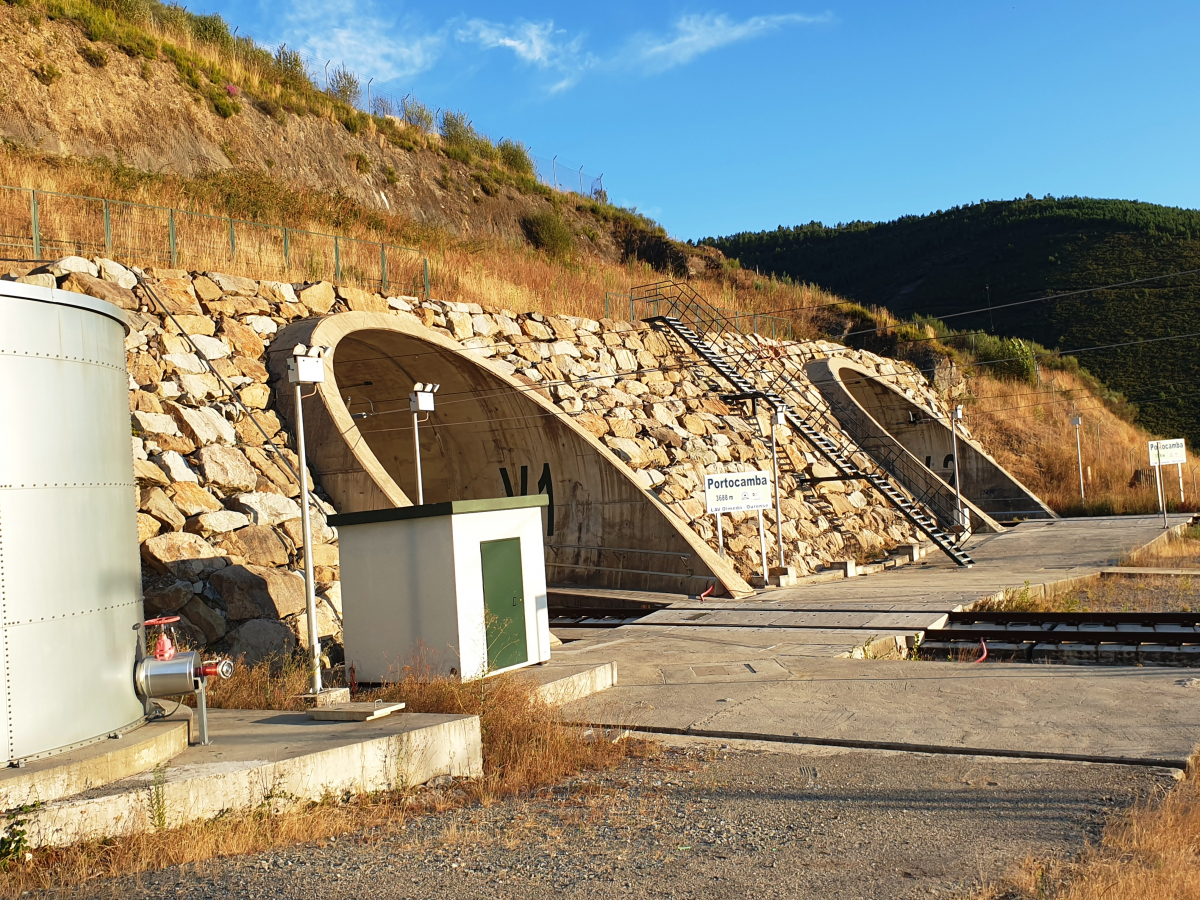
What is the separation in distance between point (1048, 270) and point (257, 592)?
81970 millimetres

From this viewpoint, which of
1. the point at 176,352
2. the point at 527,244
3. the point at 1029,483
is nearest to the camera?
the point at 176,352

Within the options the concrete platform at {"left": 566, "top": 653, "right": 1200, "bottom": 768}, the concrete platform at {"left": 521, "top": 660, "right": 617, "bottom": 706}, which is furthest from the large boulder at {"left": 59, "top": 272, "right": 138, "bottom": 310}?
the concrete platform at {"left": 566, "top": 653, "right": 1200, "bottom": 768}

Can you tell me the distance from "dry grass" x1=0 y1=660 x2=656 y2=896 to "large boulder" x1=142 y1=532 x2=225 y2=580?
2.10m

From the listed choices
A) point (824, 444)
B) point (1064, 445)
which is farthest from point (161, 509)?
point (1064, 445)

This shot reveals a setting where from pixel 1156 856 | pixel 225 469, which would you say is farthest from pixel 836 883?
pixel 225 469

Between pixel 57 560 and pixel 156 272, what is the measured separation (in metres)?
11.9

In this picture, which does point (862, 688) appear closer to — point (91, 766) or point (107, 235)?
point (91, 766)

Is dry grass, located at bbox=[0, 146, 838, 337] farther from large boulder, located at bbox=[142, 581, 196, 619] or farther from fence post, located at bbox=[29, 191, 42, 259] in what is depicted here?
large boulder, located at bbox=[142, 581, 196, 619]

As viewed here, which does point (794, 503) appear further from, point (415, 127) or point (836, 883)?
point (415, 127)

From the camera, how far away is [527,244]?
138ft

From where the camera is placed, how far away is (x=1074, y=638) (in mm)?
13891

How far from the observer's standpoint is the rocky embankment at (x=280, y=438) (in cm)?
1327

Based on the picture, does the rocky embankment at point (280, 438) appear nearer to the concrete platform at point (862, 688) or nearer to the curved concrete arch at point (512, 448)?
the curved concrete arch at point (512, 448)

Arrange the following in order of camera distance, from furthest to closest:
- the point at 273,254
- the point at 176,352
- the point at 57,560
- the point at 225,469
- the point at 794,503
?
the point at 794,503
the point at 273,254
the point at 176,352
the point at 225,469
the point at 57,560
